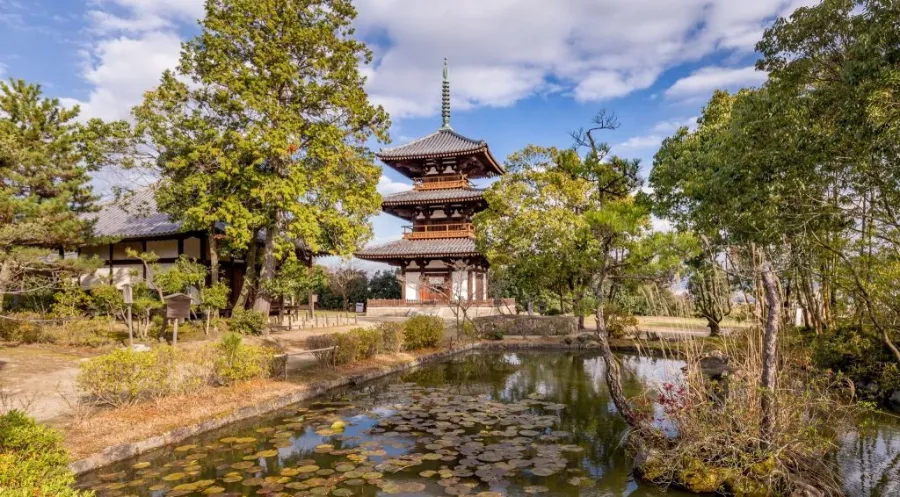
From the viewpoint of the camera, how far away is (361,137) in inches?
680

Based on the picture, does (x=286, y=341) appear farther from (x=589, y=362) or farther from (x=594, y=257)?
(x=594, y=257)

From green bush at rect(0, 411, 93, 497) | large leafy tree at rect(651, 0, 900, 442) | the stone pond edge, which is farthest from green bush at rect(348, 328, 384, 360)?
large leafy tree at rect(651, 0, 900, 442)

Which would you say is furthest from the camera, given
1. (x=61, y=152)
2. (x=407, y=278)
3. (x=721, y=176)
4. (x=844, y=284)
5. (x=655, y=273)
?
(x=407, y=278)

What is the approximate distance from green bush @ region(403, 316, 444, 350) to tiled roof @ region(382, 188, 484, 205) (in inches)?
417

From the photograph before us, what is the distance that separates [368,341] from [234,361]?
442cm

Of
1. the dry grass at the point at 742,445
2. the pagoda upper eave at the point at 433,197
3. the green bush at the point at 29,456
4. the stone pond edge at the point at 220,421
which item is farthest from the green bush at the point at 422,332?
the green bush at the point at 29,456

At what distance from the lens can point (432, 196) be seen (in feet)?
88.0

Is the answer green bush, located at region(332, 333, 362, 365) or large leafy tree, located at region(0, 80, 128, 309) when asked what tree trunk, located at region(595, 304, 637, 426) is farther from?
large leafy tree, located at region(0, 80, 128, 309)

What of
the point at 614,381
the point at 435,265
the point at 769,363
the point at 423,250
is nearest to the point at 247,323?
the point at 423,250

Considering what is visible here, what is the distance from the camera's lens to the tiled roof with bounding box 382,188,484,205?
25922mm

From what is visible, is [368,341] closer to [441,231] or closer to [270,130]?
[270,130]

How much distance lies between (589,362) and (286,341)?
9.56 m

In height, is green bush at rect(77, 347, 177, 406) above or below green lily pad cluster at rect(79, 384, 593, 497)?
above

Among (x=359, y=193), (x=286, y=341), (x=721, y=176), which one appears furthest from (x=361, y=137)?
(x=721, y=176)
